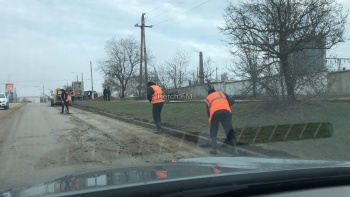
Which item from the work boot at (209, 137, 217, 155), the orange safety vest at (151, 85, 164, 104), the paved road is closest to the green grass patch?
the work boot at (209, 137, 217, 155)

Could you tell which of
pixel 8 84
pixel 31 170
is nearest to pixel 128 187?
pixel 31 170

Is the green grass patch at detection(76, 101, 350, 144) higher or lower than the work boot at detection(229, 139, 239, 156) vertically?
higher

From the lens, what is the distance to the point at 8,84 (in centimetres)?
8788

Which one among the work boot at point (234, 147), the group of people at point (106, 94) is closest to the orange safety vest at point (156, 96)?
the work boot at point (234, 147)

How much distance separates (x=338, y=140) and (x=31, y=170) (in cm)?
662

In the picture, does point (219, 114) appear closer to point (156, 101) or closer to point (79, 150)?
point (79, 150)

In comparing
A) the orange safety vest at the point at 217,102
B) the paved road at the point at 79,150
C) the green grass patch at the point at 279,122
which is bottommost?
the paved road at the point at 79,150

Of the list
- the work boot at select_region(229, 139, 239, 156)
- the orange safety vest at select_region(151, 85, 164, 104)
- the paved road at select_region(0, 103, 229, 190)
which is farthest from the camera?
the orange safety vest at select_region(151, 85, 164, 104)

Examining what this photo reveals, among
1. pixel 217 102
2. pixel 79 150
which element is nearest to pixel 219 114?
pixel 217 102

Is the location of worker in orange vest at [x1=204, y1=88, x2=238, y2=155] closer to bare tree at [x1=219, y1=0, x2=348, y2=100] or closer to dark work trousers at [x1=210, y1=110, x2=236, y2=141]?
dark work trousers at [x1=210, y1=110, x2=236, y2=141]

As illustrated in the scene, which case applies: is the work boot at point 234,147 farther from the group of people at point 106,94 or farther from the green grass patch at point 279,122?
the group of people at point 106,94

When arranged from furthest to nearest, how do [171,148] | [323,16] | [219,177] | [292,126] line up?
[323,16], [292,126], [171,148], [219,177]

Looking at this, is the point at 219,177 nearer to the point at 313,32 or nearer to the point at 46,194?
the point at 46,194

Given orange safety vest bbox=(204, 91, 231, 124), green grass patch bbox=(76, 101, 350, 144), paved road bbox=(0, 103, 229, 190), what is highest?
orange safety vest bbox=(204, 91, 231, 124)
